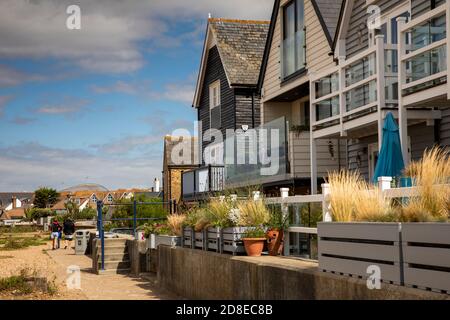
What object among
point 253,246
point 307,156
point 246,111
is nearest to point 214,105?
point 246,111

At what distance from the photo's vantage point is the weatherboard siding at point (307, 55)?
20.5 metres

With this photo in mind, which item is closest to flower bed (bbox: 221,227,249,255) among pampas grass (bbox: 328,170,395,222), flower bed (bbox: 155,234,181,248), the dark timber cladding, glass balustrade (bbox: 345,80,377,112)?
pampas grass (bbox: 328,170,395,222)

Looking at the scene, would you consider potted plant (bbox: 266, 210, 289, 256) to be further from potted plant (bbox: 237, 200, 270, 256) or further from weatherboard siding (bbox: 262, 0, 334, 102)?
weatherboard siding (bbox: 262, 0, 334, 102)

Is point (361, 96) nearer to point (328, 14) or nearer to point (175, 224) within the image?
point (175, 224)

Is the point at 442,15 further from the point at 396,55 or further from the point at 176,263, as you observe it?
the point at 176,263

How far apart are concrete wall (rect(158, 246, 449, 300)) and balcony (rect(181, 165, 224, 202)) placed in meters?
11.7

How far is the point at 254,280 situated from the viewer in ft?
30.9

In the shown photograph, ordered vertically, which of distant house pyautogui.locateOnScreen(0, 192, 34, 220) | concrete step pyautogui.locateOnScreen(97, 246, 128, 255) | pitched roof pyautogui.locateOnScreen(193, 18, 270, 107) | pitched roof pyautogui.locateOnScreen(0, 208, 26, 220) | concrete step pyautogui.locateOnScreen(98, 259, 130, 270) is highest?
pitched roof pyautogui.locateOnScreen(193, 18, 270, 107)

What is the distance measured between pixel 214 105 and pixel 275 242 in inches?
878

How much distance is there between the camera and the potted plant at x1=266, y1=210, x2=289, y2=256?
10875mm

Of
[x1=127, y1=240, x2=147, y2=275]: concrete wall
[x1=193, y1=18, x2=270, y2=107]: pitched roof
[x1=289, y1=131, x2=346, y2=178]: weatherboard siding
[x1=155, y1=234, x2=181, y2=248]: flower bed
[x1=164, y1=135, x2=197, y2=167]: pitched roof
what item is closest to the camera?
[x1=155, y1=234, x2=181, y2=248]: flower bed

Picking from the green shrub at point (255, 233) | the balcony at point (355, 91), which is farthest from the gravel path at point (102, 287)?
the balcony at point (355, 91)

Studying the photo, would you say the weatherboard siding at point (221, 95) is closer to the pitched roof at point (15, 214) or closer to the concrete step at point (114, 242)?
the concrete step at point (114, 242)
